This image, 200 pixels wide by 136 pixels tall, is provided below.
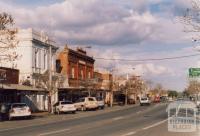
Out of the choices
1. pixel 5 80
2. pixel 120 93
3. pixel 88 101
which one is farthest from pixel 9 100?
pixel 120 93

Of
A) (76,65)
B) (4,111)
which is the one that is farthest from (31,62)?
(76,65)

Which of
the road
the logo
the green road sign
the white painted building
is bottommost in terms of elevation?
the road

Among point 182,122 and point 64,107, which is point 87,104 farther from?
point 182,122

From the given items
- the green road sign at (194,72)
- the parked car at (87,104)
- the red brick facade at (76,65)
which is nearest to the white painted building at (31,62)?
the parked car at (87,104)

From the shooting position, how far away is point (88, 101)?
67188 millimetres

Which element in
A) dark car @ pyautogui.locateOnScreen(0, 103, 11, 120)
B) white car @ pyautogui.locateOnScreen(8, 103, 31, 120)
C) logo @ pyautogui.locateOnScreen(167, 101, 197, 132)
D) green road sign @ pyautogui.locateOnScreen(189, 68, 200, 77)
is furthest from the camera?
dark car @ pyautogui.locateOnScreen(0, 103, 11, 120)

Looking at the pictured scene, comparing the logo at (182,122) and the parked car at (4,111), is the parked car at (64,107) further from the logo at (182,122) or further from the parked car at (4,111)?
the logo at (182,122)

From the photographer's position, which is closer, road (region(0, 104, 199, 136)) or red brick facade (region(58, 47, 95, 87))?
road (region(0, 104, 199, 136))

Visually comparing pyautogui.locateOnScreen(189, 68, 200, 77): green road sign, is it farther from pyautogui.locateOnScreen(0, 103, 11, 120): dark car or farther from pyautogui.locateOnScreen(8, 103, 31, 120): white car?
pyautogui.locateOnScreen(0, 103, 11, 120): dark car

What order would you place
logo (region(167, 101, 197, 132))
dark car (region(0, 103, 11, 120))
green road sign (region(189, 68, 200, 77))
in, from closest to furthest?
logo (region(167, 101, 197, 132)) < green road sign (region(189, 68, 200, 77)) < dark car (region(0, 103, 11, 120))

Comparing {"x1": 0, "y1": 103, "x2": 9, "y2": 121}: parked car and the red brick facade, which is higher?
the red brick facade

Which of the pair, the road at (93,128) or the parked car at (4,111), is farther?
the parked car at (4,111)

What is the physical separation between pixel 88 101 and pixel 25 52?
10995mm

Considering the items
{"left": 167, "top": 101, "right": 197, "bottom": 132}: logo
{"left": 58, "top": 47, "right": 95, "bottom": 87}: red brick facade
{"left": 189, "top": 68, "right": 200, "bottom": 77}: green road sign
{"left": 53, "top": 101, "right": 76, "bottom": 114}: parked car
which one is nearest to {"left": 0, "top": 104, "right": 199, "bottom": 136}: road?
{"left": 167, "top": 101, "right": 197, "bottom": 132}: logo
